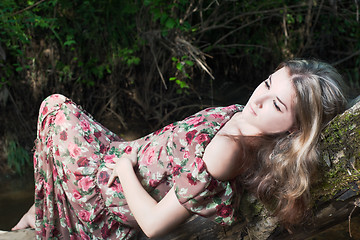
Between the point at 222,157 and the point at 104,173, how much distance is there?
644 mm

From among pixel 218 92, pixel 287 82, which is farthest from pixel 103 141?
pixel 218 92

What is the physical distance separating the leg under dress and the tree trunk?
0.35 metres

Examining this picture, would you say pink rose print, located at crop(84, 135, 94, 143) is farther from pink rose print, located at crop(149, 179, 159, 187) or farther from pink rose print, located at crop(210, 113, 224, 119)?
pink rose print, located at crop(210, 113, 224, 119)

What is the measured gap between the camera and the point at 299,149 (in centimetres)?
157

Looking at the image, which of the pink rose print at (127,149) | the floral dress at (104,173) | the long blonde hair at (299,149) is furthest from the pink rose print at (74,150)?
the long blonde hair at (299,149)

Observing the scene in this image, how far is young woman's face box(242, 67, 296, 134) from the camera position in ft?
5.18

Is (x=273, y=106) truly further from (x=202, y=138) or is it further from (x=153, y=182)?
(x=153, y=182)

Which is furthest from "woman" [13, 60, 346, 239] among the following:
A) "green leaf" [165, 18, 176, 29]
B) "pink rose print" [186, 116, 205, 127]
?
"green leaf" [165, 18, 176, 29]

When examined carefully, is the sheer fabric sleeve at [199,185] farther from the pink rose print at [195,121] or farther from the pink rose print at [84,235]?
the pink rose print at [84,235]

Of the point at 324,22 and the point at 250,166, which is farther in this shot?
the point at 324,22

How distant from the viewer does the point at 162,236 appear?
1.76 m

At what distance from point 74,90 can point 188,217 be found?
2699 millimetres

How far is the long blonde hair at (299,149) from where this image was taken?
5.08 feet

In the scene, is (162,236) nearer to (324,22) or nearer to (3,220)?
(3,220)
